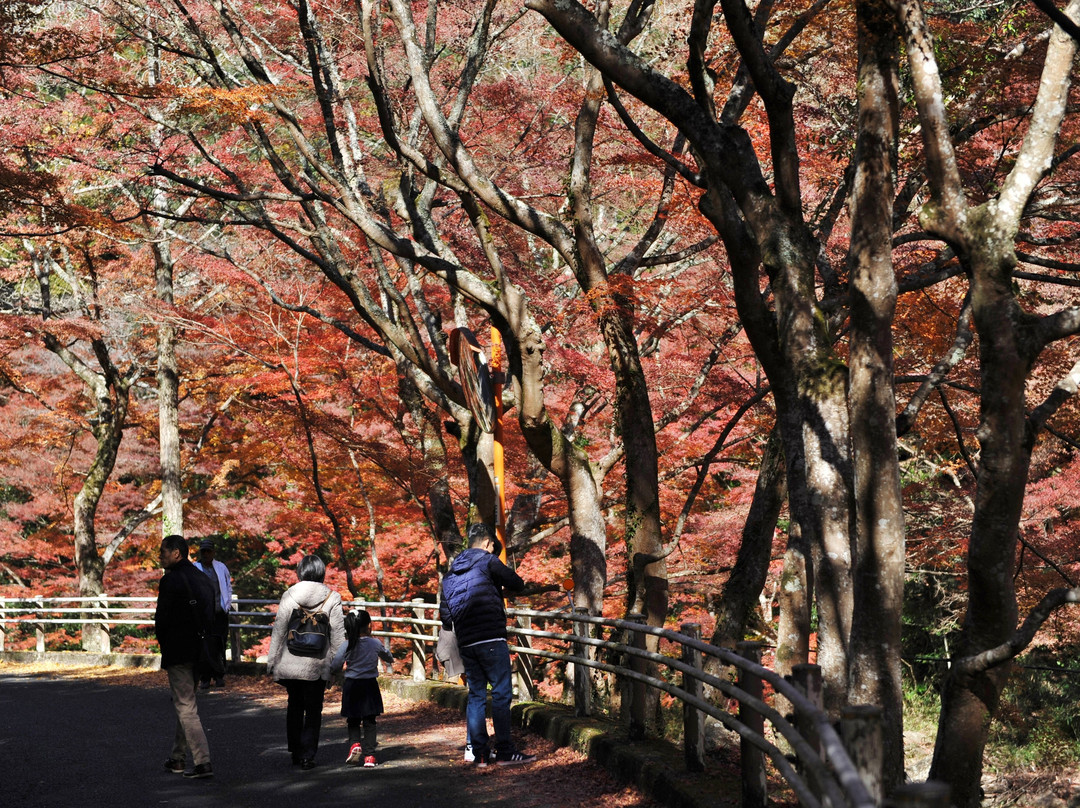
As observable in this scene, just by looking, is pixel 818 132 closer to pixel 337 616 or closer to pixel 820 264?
pixel 820 264

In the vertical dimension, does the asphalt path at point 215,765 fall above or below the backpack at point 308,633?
below

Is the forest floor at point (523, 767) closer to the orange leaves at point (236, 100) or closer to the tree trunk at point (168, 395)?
the tree trunk at point (168, 395)

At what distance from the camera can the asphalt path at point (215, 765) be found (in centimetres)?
720

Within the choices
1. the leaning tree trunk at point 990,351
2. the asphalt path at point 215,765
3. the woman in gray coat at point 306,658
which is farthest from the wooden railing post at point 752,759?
the woman in gray coat at point 306,658

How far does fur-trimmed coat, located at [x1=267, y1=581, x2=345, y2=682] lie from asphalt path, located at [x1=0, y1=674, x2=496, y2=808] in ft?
2.56

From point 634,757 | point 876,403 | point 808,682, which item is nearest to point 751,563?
point 634,757

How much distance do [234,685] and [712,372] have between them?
8.30m

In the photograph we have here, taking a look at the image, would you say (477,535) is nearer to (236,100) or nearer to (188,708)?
(188,708)

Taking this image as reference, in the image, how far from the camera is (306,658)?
795 centimetres

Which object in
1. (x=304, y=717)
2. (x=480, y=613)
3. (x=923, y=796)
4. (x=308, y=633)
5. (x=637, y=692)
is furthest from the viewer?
(x=304, y=717)

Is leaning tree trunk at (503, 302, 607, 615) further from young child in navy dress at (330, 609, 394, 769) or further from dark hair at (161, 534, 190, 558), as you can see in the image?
dark hair at (161, 534, 190, 558)

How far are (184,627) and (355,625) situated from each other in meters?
1.42

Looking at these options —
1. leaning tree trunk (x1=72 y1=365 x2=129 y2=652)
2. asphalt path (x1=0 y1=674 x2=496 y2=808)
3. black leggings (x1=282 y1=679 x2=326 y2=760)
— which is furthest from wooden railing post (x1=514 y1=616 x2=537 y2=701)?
leaning tree trunk (x1=72 y1=365 x2=129 y2=652)

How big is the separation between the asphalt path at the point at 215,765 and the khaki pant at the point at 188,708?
0.73ft
